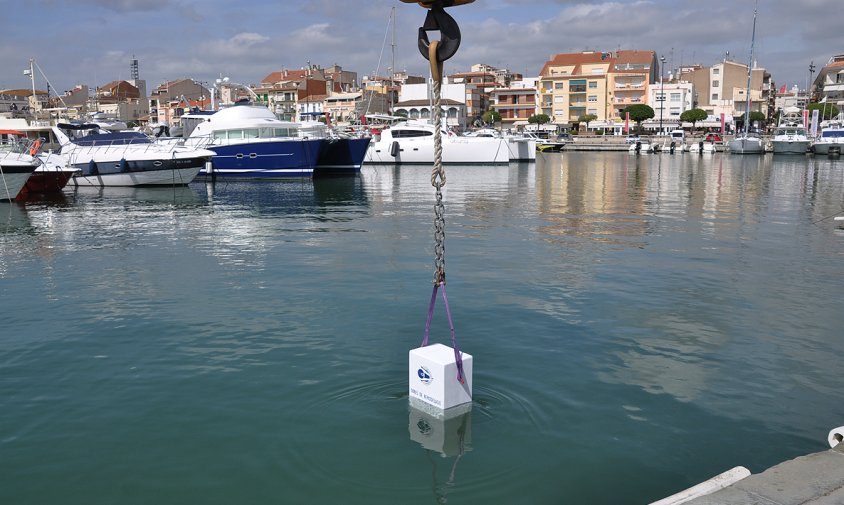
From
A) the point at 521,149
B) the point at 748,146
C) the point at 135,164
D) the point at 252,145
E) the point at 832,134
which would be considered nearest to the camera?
the point at 135,164

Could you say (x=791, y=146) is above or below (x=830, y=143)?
below

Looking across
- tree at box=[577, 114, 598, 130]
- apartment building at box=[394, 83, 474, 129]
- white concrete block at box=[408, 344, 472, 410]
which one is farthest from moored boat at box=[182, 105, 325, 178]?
tree at box=[577, 114, 598, 130]

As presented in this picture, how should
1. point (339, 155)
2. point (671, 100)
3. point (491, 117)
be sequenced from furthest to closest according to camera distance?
point (491, 117), point (671, 100), point (339, 155)

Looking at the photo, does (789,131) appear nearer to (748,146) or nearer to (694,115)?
(748,146)

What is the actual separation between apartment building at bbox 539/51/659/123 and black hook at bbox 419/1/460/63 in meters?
100

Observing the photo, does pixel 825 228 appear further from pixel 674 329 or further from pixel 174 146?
pixel 174 146

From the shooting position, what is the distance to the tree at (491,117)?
10394cm

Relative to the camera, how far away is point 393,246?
50.5 feet

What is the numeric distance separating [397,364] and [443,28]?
3687 millimetres

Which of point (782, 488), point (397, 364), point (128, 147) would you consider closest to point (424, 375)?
point (397, 364)

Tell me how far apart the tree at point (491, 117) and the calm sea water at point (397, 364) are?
8889cm

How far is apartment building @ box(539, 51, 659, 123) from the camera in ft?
331

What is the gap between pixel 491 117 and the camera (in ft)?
340

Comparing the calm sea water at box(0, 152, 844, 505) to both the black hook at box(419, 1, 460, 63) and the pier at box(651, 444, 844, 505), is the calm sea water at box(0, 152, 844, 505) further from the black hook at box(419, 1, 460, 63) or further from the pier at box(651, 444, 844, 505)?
the black hook at box(419, 1, 460, 63)
